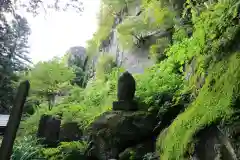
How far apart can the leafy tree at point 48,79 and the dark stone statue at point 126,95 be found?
5.17 metres

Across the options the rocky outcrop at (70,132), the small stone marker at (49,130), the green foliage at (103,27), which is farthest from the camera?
the green foliage at (103,27)

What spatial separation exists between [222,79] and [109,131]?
2.66 m

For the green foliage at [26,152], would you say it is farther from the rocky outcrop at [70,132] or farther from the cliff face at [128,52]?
the cliff face at [128,52]

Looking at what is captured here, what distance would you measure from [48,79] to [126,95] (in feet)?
17.9

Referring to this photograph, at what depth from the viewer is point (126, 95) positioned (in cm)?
526

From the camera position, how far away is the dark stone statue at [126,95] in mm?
5152

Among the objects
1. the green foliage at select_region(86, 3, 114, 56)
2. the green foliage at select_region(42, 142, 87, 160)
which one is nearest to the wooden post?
the green foliage at select_region(42, 142, 87, 160)

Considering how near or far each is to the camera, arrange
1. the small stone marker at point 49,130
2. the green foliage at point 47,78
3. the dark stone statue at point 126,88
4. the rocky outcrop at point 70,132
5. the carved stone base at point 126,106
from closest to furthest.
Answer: the carved stone base at point 126,106 → the dark stone statue at point 126,88 → the small stone marker at point 49,130 → the rocky outcrop at point 70,132 → the green foliage at point 47,78

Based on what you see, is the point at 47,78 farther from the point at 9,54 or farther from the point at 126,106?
the point at 126,106

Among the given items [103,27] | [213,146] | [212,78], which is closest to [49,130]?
[212,78]

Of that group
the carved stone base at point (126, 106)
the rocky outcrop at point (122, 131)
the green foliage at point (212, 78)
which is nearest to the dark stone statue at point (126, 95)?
the carved stone base at point (126, 106)

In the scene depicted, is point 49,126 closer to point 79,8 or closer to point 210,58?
point 79,8

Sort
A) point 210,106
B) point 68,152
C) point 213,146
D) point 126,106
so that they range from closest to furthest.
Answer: point 213,146 < point 210,106 < point 126,106 < point 68,152

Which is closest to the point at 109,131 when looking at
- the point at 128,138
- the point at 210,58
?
the point at 128,138
